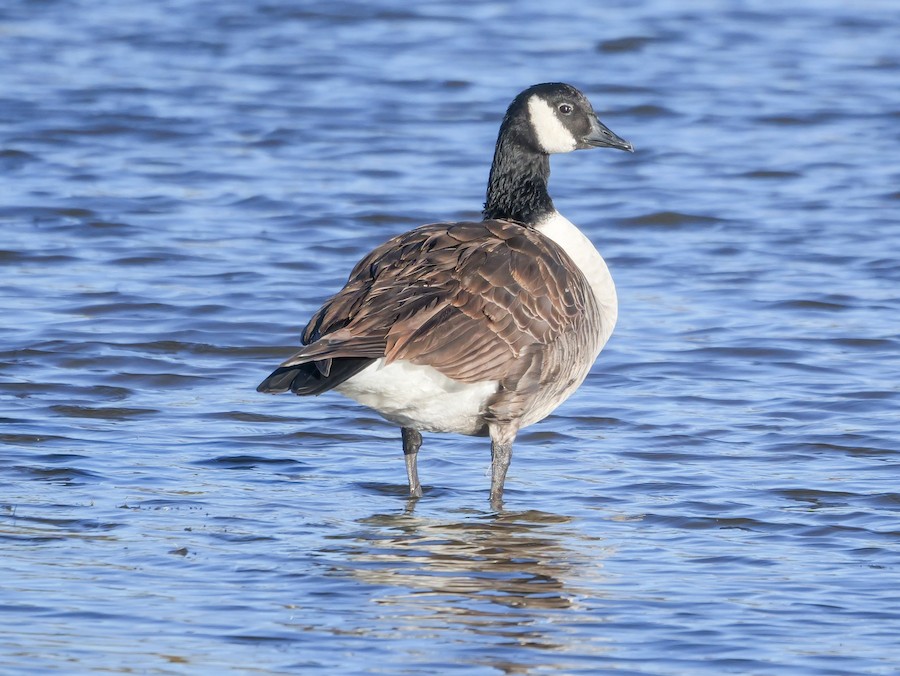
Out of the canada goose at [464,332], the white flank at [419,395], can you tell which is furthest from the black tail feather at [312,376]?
the white flank at [419,395]

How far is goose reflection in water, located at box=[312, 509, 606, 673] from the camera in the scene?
5391mm

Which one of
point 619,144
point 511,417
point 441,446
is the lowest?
point 441,446

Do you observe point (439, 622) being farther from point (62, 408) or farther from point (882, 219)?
point (882, 219)

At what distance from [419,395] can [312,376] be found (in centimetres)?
59

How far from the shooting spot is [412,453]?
7168 millimetres

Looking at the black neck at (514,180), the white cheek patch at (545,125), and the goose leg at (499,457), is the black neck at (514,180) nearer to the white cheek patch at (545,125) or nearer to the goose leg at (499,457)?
the white cheek patch at (545,125)

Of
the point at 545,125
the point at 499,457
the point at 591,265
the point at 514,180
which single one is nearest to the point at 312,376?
the point at 499,457

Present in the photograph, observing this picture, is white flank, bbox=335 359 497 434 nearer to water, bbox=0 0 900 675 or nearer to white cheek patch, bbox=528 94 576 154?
water, bbox=0 0 900 675

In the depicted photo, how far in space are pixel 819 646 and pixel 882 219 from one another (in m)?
8.08

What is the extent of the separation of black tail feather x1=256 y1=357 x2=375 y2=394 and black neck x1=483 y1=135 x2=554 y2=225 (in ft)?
6.31

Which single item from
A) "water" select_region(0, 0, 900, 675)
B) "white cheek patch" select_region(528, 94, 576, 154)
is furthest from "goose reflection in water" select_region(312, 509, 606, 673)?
"white cheek patch" select_region(528, 94, 576, 154)

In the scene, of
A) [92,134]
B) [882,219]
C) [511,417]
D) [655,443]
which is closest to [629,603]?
[511,417]

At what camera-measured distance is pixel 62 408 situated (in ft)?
27.4

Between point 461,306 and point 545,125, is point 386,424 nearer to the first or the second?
point 545,125
